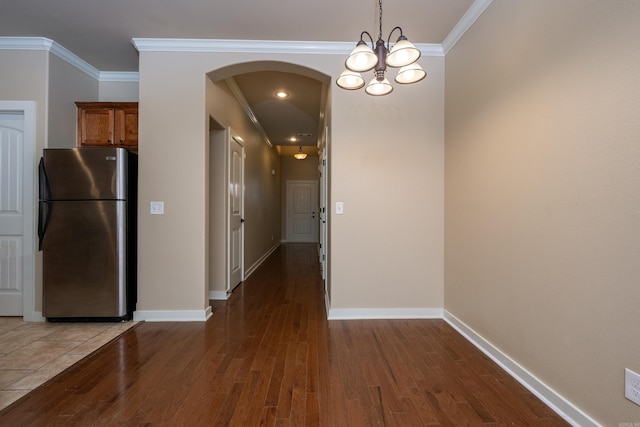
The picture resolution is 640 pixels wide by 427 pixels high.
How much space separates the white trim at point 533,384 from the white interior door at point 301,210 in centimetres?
721

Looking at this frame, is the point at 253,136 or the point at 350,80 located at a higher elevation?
the point at 253,136

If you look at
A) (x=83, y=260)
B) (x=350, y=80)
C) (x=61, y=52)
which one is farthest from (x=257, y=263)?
(x=350, y=80)

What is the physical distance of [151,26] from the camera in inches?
104

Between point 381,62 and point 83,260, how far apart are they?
3.22 meters

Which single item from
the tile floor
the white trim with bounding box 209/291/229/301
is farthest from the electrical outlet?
the white trim with bounding box 209/291/229/301

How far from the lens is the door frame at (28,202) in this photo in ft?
9.42

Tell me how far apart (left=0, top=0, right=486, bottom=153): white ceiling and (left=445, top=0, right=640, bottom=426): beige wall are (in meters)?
0.56

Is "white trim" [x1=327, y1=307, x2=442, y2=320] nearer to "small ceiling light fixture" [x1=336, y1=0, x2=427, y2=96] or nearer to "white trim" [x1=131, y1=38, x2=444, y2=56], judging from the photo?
"small ceiling light fixture" [x1=336, y1=0, x2=427, y2=96]

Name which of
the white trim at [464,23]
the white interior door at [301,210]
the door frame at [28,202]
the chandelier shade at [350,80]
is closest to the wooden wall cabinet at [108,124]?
the door frame at [28,202]

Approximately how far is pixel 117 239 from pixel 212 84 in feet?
6.27

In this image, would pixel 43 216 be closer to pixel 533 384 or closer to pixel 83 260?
pixel 83 260

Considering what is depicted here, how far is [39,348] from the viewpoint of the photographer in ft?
7.64

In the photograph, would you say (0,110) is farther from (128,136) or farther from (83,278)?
(83,278)

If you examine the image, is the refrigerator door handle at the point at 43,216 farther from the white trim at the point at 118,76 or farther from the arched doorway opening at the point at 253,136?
the white trim at the point at 118,76
